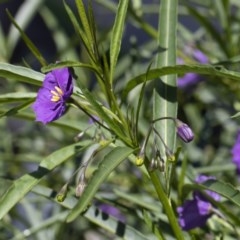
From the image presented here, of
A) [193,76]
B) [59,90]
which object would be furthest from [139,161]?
[193,76]

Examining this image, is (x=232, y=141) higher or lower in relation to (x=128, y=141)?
lower

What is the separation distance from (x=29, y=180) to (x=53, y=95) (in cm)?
12

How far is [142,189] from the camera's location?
1.85m

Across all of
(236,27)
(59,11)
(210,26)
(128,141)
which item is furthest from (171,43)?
(59,11)

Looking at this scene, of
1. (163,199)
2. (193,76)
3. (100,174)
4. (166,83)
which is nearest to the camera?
(100,174)

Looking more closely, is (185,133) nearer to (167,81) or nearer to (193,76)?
(167,81)

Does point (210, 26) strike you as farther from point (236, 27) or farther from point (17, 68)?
point (17, 68)

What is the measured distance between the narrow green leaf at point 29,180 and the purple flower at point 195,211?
205 millimetres

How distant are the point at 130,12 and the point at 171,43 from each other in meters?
0.51

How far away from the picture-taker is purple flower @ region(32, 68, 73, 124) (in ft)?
3.22

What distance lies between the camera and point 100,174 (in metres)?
0.92

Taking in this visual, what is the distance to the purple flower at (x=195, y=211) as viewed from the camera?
3.89 ft

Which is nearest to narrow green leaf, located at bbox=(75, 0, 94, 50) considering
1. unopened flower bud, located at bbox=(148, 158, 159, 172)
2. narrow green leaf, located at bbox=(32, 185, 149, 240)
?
unopened flower bud, located at bbox=(148, 158, 159, 172)

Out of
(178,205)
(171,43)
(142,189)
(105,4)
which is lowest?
(142,189)
